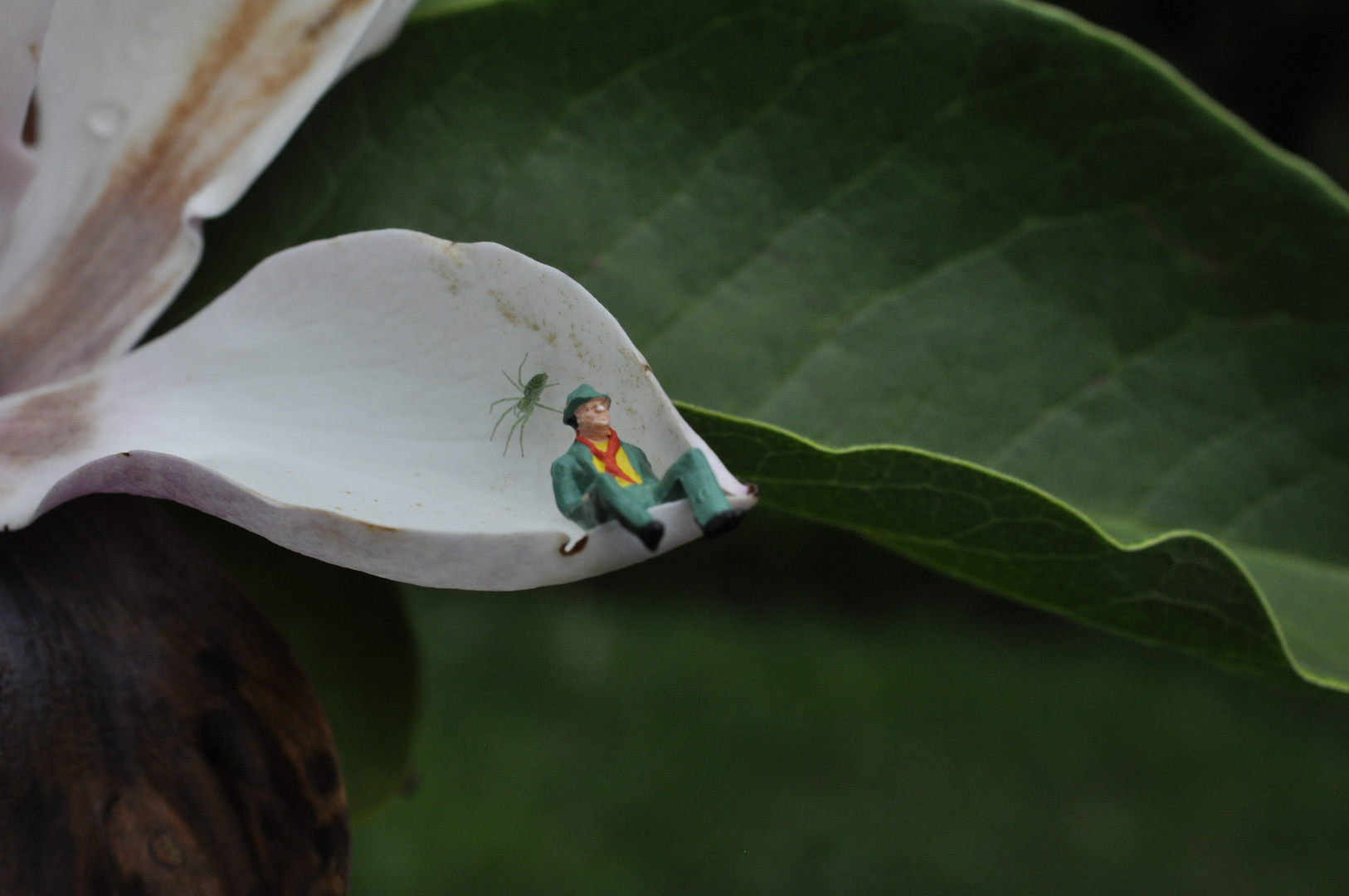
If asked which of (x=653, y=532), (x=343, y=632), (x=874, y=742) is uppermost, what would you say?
(x=653, y=532)

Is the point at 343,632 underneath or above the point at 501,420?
underneath

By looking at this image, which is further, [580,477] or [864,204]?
[864,204]

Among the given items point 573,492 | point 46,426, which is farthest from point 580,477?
point 46,426

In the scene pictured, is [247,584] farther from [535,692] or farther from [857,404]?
[535,692]

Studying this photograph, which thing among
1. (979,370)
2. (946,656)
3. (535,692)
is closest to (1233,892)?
(946,656)

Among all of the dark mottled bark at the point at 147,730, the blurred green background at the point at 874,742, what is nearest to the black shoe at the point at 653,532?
the dark mottled bark at the point at 147,730

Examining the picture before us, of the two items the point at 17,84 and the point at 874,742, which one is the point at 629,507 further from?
the point at 874,742

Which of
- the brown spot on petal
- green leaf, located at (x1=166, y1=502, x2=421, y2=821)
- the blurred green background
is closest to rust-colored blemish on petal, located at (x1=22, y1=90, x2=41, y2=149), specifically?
the brown spot on petal

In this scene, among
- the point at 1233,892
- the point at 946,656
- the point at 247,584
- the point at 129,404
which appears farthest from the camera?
the point at 946,656
